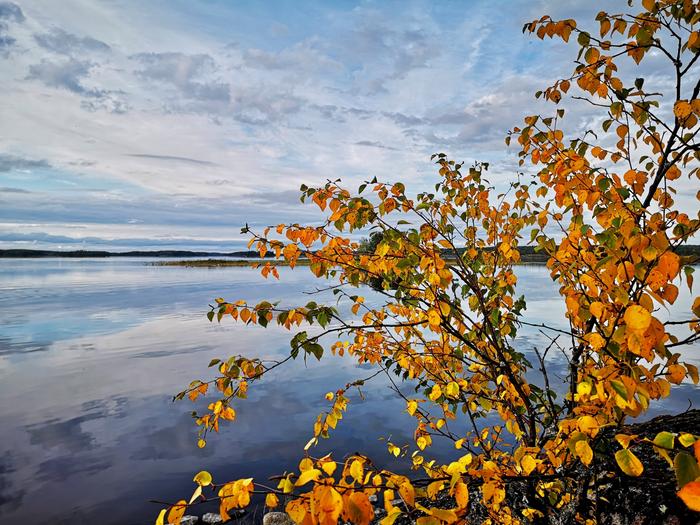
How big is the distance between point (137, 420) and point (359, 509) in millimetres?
10544

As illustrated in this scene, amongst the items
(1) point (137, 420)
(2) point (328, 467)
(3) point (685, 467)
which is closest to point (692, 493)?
(3) point (685, 467)

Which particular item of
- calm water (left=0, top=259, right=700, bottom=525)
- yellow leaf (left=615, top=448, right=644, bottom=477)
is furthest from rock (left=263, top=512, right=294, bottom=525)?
yellow leaf (left=615, top=448, right=644, bottom=477)

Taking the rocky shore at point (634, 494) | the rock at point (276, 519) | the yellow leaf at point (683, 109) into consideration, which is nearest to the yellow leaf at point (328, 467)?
the rocky shore at point (634, 494)

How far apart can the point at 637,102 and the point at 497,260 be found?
2.19 m

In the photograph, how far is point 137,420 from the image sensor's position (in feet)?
33.0

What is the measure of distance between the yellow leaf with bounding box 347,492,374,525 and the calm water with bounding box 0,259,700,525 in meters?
7.20

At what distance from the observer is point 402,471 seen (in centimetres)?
805

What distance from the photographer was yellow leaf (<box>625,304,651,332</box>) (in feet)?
5.24

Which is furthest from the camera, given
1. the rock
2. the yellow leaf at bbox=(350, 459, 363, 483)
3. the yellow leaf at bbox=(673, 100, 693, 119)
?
the rock

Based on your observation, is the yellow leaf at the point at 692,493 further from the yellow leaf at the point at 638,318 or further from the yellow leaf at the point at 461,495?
the yellow leaf at the point at 461,495

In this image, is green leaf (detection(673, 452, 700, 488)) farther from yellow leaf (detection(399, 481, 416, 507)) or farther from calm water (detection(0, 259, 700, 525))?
calm water (detection(0, 259, 700, 525))

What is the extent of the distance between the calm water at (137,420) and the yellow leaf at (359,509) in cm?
720

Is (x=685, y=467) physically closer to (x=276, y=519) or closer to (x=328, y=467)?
(x=328, y=467)

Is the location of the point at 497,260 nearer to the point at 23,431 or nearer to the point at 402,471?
the point at 402,471
